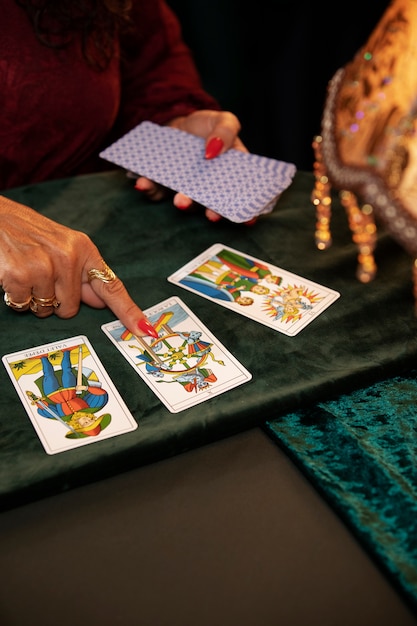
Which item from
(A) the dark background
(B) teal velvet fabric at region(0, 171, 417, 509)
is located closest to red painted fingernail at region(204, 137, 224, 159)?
(B) teal velvet fabric at region(0, 171, 417, 509)

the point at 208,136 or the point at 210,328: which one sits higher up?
the point at 208,136

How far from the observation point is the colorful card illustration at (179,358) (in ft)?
3.06

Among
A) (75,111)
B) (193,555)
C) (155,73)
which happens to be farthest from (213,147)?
(193,555)

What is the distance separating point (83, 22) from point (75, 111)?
0.20 m

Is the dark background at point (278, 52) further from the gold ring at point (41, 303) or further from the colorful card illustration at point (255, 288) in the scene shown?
the gold ring at point (41, 303)

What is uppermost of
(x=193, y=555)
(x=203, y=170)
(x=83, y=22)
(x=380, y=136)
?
(x=380, y=136)

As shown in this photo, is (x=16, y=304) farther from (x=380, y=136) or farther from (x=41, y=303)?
(x=380, y=136)

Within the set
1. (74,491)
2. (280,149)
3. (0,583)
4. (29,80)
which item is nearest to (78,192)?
(29,80)

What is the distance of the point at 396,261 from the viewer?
1228 mm

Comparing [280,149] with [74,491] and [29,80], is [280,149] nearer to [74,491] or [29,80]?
[29,80]

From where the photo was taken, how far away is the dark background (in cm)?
205

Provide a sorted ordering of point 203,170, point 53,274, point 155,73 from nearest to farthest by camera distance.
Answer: point 53,274 < point 203,170 < point 155,73

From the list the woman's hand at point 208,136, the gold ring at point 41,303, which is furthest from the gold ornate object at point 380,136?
the woman's hand at point 208,136

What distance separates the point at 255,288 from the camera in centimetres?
116
